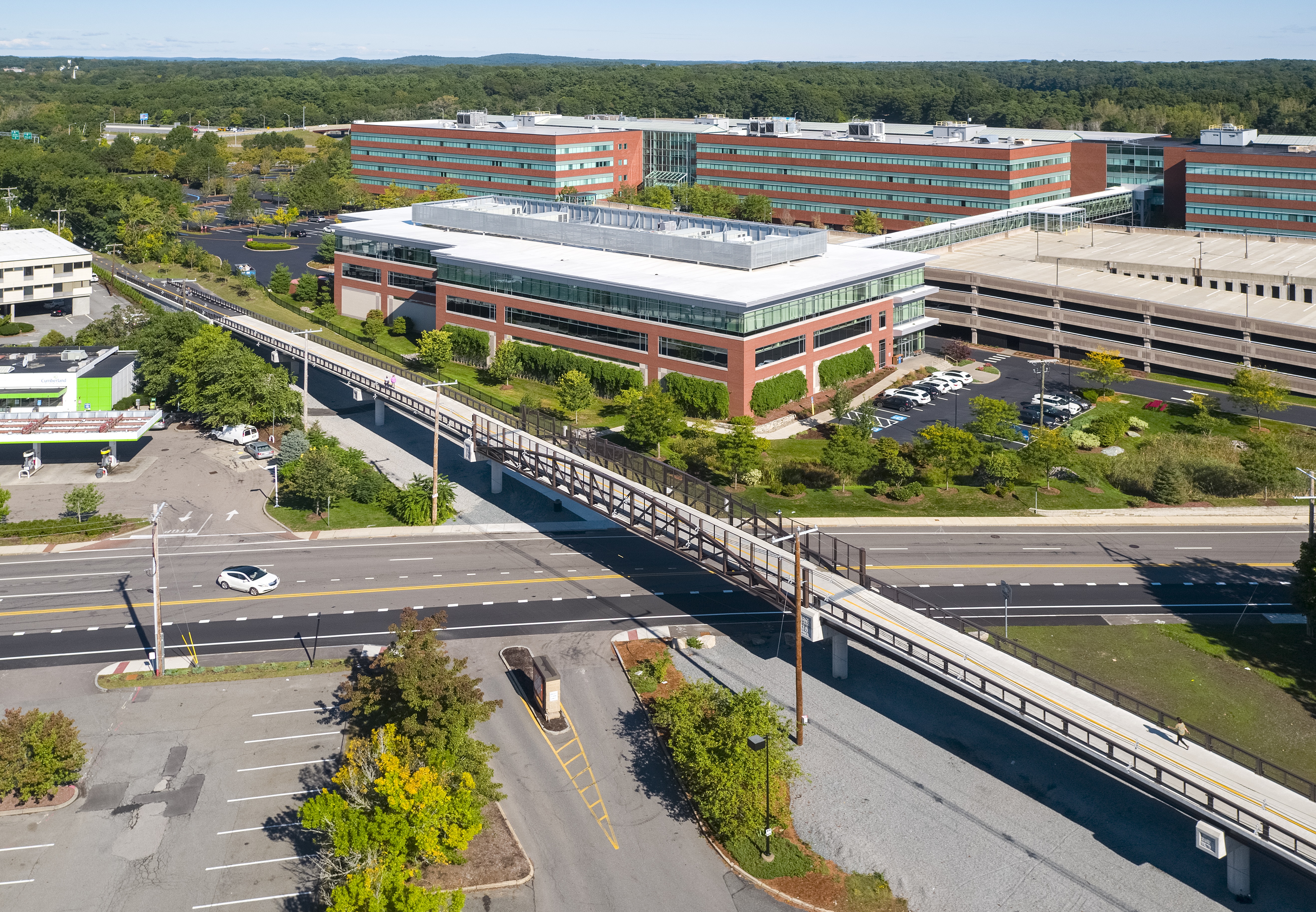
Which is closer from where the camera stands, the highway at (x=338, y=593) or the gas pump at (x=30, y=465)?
the highway at (x=338, y=593)

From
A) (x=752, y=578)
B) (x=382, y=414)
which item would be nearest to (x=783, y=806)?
(x=752, y=578)

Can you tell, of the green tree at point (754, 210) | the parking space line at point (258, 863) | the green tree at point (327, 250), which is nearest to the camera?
the parking space line at point (258, 863)

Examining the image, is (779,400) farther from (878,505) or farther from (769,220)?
(769,220)


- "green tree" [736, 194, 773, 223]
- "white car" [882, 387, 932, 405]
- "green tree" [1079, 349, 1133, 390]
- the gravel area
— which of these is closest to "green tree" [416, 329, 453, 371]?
"white car" [882, 387, 932, 405]

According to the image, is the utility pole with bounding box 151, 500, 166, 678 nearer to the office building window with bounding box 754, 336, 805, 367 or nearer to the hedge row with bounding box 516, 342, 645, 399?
the hedge row with bounding box 516, 342, 645, 399

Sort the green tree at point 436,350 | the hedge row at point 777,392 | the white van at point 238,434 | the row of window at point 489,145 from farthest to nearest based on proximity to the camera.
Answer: the row of window at point 489,145, the green tree at point 436,350, the hedge row at point 777,392, the white van at point 238,434

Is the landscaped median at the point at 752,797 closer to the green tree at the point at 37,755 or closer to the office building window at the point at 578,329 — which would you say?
the green tree at the point at 37,755

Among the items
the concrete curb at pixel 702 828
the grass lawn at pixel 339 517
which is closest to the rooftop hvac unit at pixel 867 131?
the grass lawn at pixel 339 517
